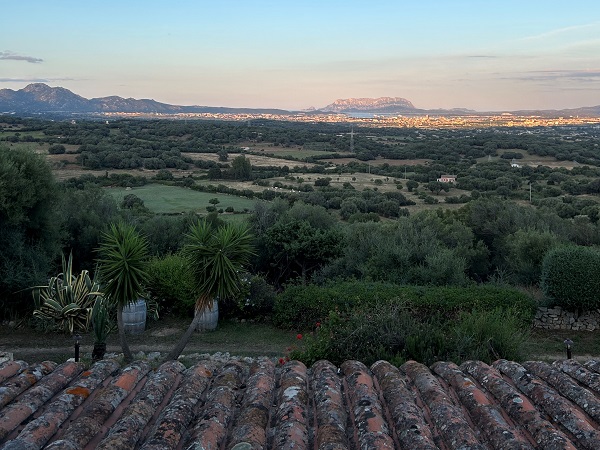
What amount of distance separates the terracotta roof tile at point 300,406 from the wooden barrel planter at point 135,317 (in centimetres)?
865

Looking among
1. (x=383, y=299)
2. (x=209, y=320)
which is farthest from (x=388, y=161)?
(x=209, y=320)

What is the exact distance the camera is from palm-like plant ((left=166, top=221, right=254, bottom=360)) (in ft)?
32.9

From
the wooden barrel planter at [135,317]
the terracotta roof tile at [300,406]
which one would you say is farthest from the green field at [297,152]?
the terracotta roof tile at [300,406]

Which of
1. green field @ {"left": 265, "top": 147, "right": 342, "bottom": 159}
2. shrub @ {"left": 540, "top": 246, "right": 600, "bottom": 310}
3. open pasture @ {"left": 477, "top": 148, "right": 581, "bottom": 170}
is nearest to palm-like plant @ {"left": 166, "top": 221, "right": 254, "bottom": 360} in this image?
shrub @ {"left": 540, "top": 246, "right": 600, "bottom": 310}

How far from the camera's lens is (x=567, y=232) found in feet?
71.6

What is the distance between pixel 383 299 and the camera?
13281 millimetres

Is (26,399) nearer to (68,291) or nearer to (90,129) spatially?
(68,291)

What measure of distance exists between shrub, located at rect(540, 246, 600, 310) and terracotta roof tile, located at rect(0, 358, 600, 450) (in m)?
9.49

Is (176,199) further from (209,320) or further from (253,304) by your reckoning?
(209,320)

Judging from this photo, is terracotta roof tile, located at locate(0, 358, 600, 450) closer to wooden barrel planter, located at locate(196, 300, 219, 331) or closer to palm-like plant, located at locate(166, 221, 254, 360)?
palm-like plant, located at locate(166, 221, 254, 360)

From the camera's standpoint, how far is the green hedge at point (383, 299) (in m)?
13.2

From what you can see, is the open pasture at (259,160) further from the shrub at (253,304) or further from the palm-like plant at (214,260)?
the palm-like plant at (214,260)

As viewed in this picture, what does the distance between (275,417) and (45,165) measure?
46.6ft

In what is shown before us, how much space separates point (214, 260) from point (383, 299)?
16.6 ft
